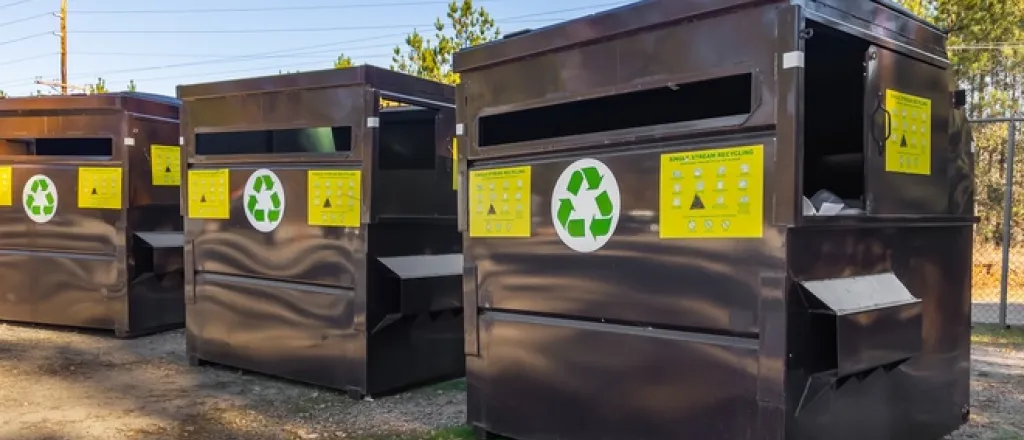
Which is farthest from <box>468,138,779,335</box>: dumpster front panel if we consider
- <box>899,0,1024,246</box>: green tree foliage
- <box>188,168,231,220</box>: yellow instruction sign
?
<box>899,0,1024,246</box>: green tree foliage

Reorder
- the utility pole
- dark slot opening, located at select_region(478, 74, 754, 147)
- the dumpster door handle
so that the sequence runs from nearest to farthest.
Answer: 1. the dumpster door handle
2. dark slot opening, located at select_region(478, 74, 754, 147)
3. the utility pole

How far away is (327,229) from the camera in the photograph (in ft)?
13.9

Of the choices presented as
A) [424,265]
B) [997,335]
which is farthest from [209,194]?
[997,335]

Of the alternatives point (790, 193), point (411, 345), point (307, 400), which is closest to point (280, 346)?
point (307, 400)

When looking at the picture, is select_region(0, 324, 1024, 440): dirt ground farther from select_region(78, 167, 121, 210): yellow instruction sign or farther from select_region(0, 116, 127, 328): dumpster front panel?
select_region(78, 167, 121, 210): yellow instruction sign

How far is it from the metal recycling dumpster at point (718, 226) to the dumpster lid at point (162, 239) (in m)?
3.66

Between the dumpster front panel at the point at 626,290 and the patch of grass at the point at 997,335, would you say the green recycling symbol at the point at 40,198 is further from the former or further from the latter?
the patch of grass at the point at 997,335

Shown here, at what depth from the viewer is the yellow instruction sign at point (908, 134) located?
2680 mm

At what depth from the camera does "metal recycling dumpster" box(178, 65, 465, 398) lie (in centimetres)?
412

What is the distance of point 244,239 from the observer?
182 inches

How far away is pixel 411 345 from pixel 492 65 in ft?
6.04

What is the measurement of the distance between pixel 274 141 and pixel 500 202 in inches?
81.7

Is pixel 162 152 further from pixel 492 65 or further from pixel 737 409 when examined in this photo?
pixel 737 409

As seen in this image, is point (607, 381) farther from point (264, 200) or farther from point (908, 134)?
point (264, 200)
